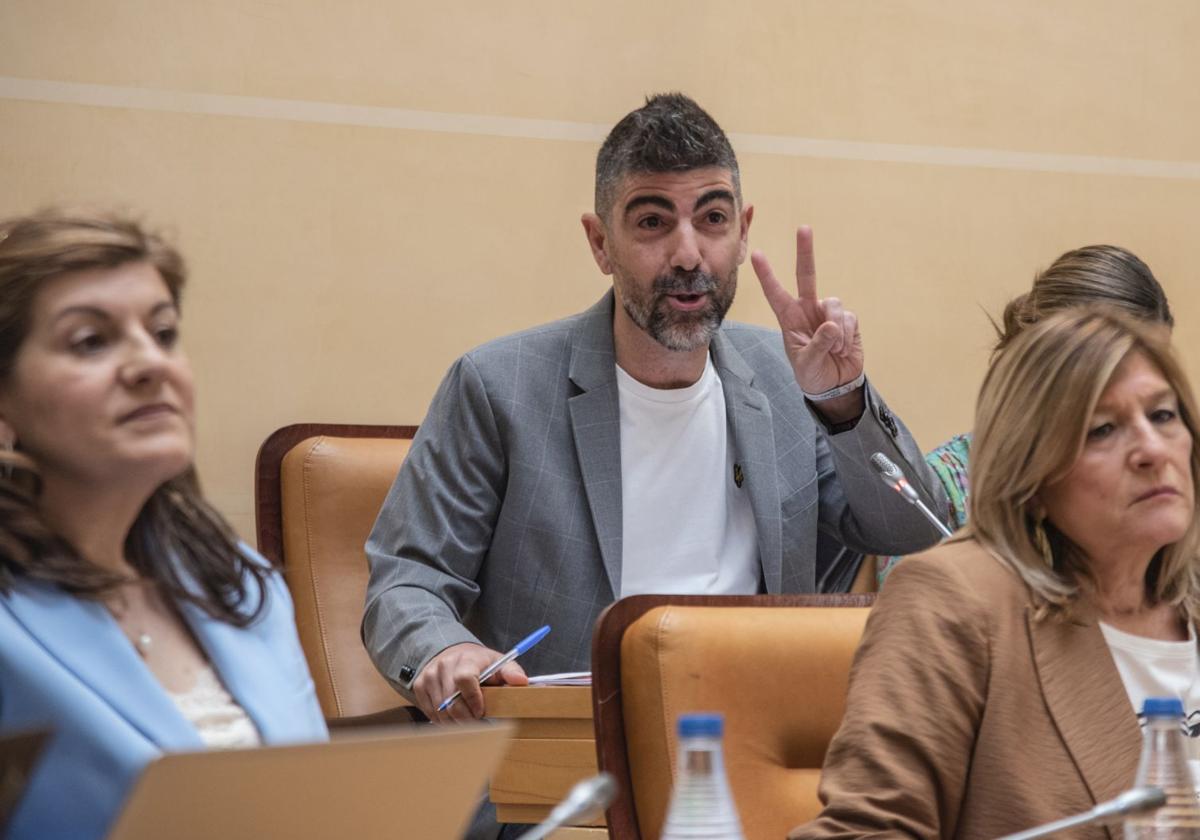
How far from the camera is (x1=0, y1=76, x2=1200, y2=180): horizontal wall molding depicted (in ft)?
10.8

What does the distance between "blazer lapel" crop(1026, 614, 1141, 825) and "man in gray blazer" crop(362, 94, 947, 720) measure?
2.93ft

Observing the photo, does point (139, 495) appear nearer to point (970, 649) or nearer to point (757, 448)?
point (970, 649)

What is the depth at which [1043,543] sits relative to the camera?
1.84 m

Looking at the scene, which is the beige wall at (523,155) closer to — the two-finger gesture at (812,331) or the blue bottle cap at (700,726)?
the two-finger gesture at (812,331)

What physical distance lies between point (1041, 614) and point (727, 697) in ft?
1.32

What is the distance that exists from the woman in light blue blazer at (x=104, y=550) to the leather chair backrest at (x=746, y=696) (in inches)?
18.3

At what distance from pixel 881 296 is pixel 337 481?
148 centimetres

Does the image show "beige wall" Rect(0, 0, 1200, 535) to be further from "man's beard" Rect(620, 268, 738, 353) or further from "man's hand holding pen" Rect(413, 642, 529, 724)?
"man's hand holding pen" Rect(413, 642, 529, 724)

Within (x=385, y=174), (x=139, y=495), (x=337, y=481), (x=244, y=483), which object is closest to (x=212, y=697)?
(x=139, y=495)

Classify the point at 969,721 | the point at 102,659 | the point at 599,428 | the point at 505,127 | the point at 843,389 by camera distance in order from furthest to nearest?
the point at 505,127 → the point at 599,428 → the point at 843,389 → the point at 969,721 → the point at 102,659

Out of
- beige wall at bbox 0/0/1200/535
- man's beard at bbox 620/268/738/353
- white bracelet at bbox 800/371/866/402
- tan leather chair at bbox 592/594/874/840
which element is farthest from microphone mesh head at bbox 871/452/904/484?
beige wall at bbox 0/0/1200/535

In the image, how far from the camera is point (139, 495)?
1497mm

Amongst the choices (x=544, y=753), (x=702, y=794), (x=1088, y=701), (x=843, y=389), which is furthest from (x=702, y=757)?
(x=843, y=389)

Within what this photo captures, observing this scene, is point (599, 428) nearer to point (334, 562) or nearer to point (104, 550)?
point (334, 562)
